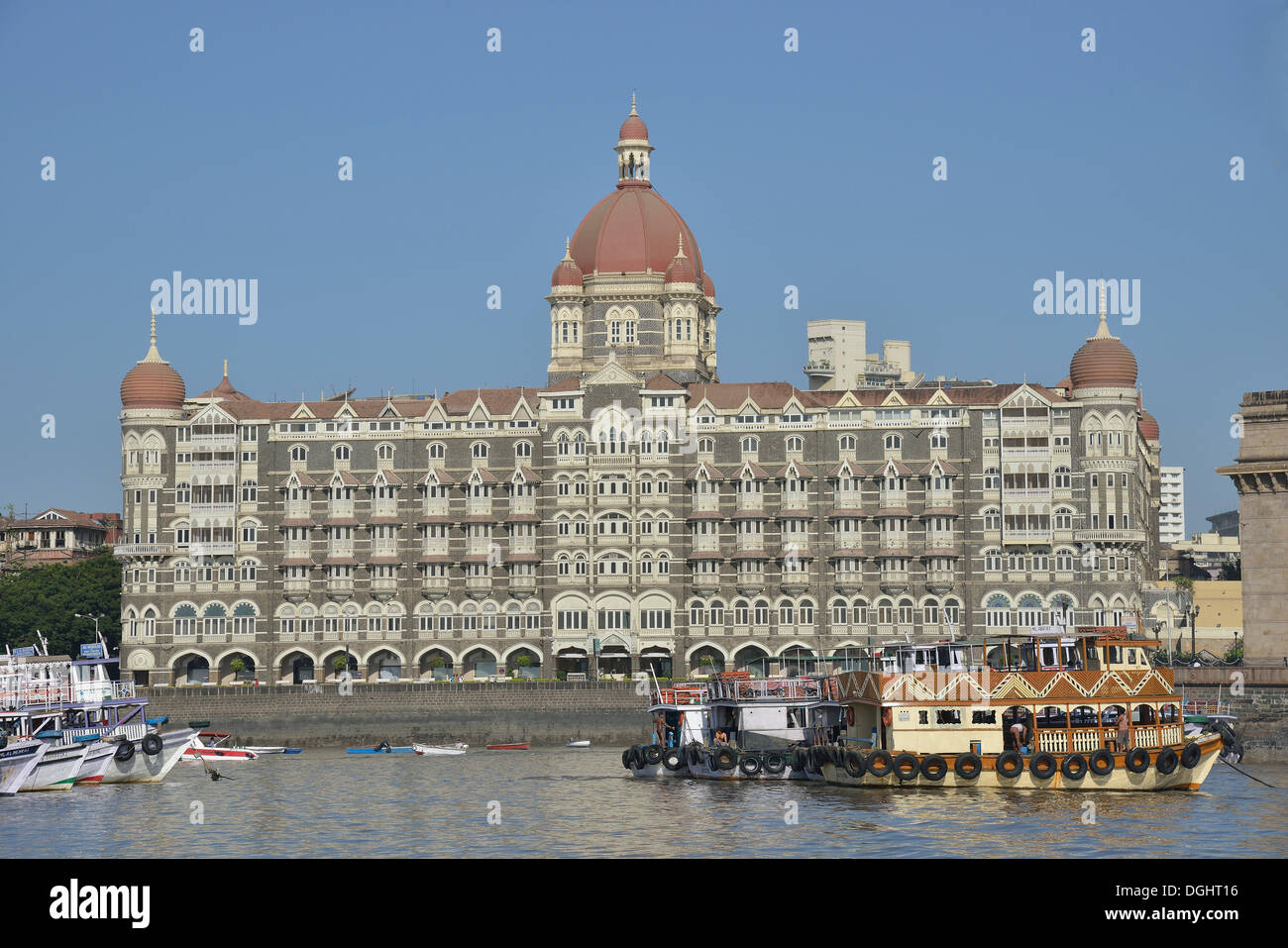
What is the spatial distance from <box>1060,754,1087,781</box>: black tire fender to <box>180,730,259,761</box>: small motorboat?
56727mm

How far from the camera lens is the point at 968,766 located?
74375 mm

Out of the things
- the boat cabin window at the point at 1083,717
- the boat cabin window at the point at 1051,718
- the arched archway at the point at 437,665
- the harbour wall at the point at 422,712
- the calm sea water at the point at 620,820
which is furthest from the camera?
the arched archway at the point at 437,665

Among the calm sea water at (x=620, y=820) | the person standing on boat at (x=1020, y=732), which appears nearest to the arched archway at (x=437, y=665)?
the calm sea water at (x=620, y=820)

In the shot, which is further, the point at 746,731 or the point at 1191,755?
the point at 746,731

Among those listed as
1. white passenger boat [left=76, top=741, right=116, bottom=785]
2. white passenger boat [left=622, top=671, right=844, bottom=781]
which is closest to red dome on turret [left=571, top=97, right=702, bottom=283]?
white passenger boat [left=622, top=671, right=844, bottom=781]

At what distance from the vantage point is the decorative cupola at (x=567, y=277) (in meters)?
149

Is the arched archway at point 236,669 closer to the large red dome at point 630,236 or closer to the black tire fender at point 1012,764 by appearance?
the large red dome at point 630,236

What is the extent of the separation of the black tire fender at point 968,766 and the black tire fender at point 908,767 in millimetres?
1626

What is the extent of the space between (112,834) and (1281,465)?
67598mm

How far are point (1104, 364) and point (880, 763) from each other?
216 ft

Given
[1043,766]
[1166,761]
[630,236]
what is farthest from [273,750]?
[1166,761]

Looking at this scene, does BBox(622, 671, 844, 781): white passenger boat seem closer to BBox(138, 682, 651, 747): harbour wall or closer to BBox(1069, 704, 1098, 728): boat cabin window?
BBox(1069, 704, 1098, 728): boat cabin window

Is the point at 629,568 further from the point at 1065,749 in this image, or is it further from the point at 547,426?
the point at 1065,749

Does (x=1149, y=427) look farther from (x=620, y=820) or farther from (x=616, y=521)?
(x=620, y=820)
